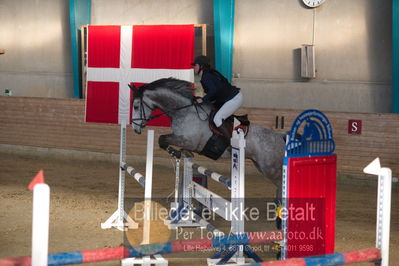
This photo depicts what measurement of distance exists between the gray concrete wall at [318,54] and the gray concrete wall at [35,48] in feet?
13.1

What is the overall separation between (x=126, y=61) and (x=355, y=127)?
4.45 meters

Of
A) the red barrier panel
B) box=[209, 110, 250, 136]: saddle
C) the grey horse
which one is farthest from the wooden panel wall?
the red barrier panel

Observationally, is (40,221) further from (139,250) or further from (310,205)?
(310,205)

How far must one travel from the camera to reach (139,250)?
2.91 m

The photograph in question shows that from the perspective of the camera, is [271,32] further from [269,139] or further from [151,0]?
[269,139]

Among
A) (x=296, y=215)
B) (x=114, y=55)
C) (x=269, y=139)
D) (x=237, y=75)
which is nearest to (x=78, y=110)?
(x=114, y=55)

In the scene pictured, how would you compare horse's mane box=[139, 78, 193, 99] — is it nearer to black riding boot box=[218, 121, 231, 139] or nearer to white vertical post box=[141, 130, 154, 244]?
black riding boot box=[218, 121, 231, 139]

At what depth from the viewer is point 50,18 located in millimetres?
12617

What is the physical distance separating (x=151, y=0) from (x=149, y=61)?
146 cm

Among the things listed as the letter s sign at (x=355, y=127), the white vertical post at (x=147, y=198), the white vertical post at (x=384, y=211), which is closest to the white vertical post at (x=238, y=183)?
the white vertical post at (x=147, y=198)

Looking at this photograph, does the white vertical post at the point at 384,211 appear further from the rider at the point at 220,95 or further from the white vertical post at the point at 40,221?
the rider at the point at 220,95

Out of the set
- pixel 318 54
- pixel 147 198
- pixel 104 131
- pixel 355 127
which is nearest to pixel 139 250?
pixel 147 198

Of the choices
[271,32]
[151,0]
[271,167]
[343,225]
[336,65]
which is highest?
[151,0]

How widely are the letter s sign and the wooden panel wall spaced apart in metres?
0.06
